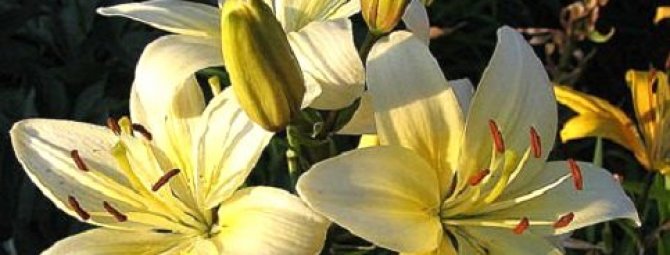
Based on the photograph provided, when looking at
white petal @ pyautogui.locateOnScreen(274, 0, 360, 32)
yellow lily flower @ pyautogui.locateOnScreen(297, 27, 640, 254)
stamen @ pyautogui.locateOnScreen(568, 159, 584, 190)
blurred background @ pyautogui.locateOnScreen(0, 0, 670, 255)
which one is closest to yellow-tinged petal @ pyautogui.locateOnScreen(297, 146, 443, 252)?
yellow lily flower @ pyautogui.locateOnScreen(297, 27, 640, 254)

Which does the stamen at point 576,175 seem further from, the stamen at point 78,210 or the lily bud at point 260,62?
the stamen at point 78,210

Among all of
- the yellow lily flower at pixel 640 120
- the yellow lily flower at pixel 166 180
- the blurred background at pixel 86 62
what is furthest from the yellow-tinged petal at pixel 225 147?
the yellow lily flower at pixel 640 120

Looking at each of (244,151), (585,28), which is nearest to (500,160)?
(244,151)

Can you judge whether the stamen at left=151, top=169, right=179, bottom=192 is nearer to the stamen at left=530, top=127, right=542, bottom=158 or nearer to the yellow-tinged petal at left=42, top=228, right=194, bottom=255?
the yellow-tinged petal at left=42, top=228, right=194, bottom=255

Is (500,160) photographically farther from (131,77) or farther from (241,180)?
(131,77)

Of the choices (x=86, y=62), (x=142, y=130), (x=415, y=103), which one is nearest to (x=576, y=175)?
(x=415, y=103)
